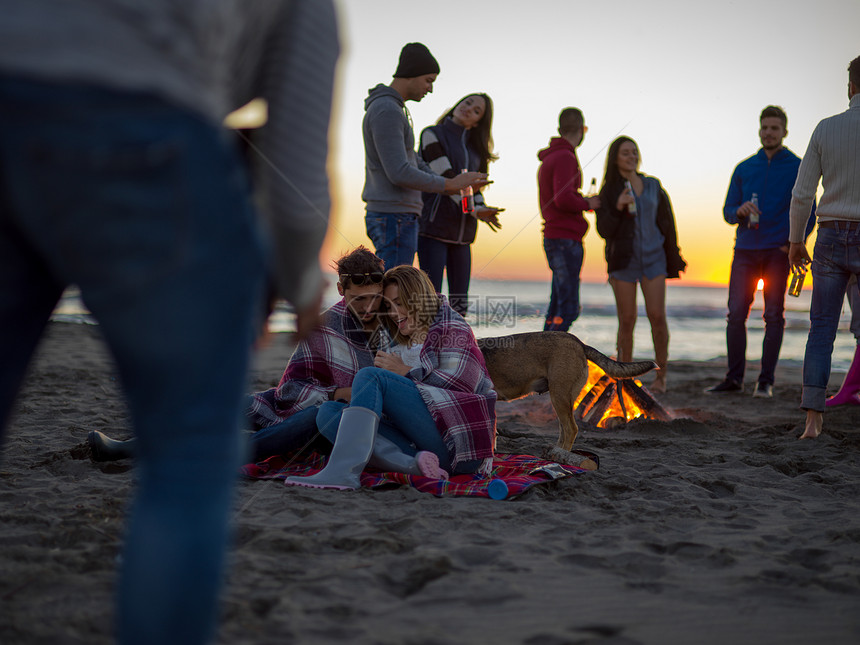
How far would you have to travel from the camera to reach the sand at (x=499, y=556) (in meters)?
1.78

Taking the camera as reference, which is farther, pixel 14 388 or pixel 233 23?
pixel 14 388

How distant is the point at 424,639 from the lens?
66.8 inches

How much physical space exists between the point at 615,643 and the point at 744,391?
6315mm

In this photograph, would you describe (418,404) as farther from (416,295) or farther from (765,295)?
(765,295)

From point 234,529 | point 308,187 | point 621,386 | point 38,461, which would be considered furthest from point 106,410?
point 308,187

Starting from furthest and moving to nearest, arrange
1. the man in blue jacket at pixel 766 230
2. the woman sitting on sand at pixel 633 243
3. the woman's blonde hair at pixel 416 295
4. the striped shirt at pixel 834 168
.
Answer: the woman sitting on sand at pixel 633 243 → the man in blue jacket at pixel 766 230 → the striped shirt at pixel 834 168 → the woman's blonde hair at pixel 416 295

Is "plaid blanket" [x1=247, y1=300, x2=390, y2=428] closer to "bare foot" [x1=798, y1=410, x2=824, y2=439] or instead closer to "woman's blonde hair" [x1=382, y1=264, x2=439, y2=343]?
"woman's blonde hair" [x1=382, y1=264, x2=439, y2=343]

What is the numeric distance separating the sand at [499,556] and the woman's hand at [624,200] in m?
3.45

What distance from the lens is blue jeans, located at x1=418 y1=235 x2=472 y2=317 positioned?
5.56 metres

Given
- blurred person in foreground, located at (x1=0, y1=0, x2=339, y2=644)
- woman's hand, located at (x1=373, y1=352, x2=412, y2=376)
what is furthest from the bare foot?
blurred person in foreground, located at (x1=0, y1=0, x2=339, y2=644)

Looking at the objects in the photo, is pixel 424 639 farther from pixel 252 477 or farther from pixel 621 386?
pixel 621 386

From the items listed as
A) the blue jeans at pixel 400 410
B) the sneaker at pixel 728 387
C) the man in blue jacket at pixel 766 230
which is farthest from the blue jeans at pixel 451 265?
the sneaker at pixel 728 387

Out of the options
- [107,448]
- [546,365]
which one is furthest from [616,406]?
[107,448]

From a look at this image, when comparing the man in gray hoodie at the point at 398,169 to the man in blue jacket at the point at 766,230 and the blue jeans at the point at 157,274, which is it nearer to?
the man in blue jacket at the point at 766,230
